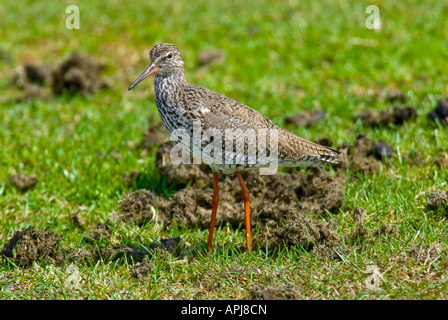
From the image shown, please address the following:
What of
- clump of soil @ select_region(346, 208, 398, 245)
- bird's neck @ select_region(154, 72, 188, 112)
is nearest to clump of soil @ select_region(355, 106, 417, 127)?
clump of soil @ select_region(346, 208, 398, 245)

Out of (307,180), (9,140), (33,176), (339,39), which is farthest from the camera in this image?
(339,39)

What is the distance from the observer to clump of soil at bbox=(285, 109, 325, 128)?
23.3ft

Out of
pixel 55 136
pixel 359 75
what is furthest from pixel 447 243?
pixel 55 136

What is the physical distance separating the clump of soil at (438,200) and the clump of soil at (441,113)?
180 cm

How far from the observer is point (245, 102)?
8016 mm

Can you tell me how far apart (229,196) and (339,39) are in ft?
15.2

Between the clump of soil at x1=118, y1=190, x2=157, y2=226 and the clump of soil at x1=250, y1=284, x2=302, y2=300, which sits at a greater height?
the clump of soil at x1=118, y1=190, x2=157, y2=226

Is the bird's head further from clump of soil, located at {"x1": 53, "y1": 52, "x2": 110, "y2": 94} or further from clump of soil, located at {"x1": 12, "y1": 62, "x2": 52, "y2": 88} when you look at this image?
clump of soil, located at {"x1": 12, "y1": 62, "x2": 52, "y2": 88}

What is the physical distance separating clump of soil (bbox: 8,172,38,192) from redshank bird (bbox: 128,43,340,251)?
2.06 meters

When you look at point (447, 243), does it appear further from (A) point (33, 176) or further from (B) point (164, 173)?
(A) point (33, 176)

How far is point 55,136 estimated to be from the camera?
292 inches

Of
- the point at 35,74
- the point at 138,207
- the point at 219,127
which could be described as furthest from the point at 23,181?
the point at 35,74

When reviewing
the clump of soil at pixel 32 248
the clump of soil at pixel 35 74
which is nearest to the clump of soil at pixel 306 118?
the clump of soil at pixel 32 248

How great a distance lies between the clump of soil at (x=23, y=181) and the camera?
20.2 ft
